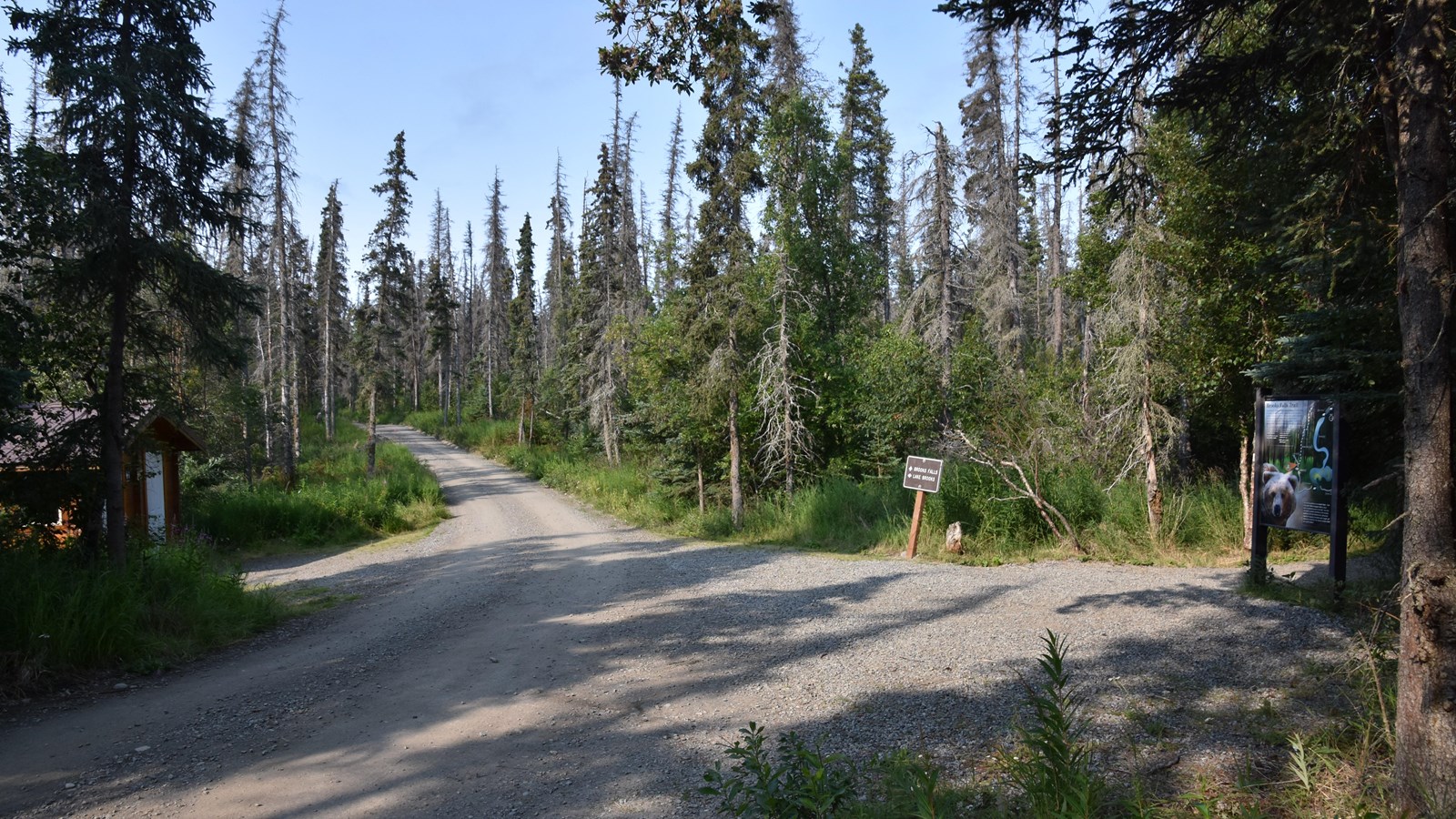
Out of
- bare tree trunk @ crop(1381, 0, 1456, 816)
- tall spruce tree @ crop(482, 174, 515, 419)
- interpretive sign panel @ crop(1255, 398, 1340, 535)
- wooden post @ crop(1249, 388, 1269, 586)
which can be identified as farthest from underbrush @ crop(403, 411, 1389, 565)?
tall spruce tree @ crop(482, 174, 515, 419)

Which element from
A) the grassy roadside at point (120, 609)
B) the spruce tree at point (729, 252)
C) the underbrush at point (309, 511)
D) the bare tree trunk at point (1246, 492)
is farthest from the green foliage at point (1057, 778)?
the underbrush at point (309, 511)

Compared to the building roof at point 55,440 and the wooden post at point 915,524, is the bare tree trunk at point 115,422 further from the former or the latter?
the wooden post at point 915,524

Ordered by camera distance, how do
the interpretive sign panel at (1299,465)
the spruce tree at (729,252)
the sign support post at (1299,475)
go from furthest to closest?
the spruce tree at (729,252) < the interpretive sign panel at (1299,465) < the sign support post at (1299,475)

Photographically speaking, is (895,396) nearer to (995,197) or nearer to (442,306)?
(995,197)

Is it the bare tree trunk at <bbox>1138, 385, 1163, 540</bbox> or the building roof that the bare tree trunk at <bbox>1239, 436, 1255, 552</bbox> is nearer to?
the bare tree trunk at <bbox>1138, 385, 1163, 540</bbox>

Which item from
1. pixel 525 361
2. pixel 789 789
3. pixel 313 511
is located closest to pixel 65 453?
pixel 789 789

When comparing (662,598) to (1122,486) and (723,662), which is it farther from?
(1122,486)

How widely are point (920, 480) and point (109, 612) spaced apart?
10467 mm

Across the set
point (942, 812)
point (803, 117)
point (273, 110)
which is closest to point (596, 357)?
point (273, 110)

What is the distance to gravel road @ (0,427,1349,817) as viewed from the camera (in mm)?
4422

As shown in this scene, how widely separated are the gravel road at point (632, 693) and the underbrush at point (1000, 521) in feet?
5.80

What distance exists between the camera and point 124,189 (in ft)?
28.2

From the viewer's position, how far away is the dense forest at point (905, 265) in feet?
17.0

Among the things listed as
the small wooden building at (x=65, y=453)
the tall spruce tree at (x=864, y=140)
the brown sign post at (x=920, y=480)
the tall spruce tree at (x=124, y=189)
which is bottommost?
the brown sign post at (x=920, y=480)
